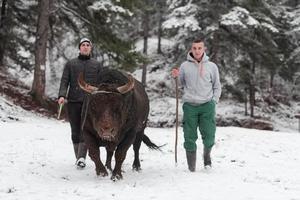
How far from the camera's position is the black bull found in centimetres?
723

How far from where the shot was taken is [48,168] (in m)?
8.77

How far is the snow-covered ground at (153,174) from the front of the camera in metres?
6.84

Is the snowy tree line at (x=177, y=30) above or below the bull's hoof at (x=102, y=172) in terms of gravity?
above

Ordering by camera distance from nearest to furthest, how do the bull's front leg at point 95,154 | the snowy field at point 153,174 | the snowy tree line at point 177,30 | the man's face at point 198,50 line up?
the snowy field at point 153,174, the bull's front leg at point 95,154, the man's face at point 198,50, the snowy tree line at point 177,30

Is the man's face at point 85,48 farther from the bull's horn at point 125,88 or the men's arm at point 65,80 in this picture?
the bull's horn at point 125,88

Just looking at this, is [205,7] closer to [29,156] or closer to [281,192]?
[29,156]

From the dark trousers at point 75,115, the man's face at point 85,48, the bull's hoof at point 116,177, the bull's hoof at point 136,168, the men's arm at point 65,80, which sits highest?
the man's face at point 85,48

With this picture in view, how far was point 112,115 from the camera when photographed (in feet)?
23.7

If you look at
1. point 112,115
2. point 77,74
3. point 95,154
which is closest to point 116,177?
point 95,154

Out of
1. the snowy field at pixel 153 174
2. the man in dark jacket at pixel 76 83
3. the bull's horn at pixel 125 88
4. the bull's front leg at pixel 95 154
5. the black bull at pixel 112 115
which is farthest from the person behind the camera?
the man in dark jacket at pixel 76 83

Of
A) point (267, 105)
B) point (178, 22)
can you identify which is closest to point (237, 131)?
point (178, 22)

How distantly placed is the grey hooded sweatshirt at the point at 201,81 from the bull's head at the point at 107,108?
1604 millimetres

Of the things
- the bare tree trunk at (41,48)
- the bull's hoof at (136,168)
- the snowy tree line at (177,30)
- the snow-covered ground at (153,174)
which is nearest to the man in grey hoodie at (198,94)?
the snow-covered ground at (153,174)

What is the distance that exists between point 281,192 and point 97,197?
2747mm
